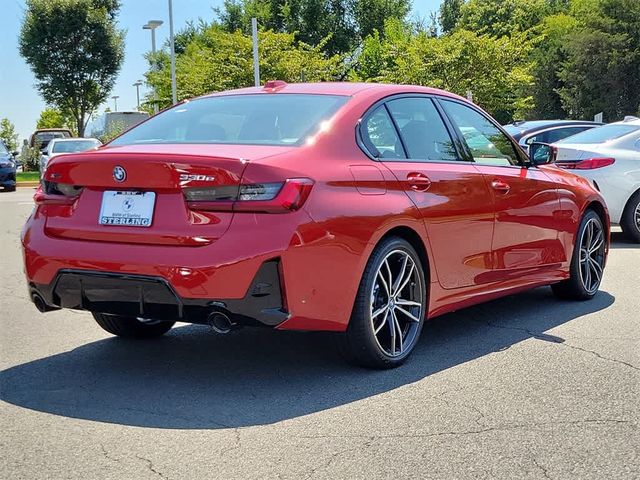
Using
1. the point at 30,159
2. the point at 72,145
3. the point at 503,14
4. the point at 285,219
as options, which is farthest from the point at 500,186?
the point at 503,14

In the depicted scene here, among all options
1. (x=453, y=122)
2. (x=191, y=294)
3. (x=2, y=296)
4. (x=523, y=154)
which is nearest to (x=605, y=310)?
(x=523, y=154)

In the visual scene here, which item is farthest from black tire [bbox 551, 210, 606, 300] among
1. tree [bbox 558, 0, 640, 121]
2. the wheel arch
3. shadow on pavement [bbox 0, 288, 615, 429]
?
tree [bbox 558, 0, 640, 121]

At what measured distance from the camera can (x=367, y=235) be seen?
455 centimetres

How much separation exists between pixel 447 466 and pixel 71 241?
7.14 ft

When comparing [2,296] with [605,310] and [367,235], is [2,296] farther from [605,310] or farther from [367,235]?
[605,310]

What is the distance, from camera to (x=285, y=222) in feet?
13.6

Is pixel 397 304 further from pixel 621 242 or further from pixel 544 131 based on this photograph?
pixel 544 131

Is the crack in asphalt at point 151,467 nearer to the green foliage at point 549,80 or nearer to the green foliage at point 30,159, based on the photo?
the green foliage at point 30,159

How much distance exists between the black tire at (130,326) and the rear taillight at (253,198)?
152 cm

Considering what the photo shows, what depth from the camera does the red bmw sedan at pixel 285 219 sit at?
418cm

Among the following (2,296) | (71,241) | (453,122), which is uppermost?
(453,122)

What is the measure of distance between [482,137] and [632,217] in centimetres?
507

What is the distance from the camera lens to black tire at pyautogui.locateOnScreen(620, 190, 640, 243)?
33.9ft

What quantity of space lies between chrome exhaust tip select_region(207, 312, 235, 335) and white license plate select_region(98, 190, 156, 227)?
0.53m
